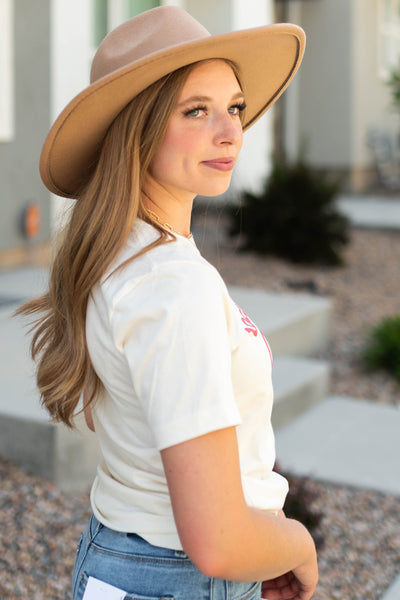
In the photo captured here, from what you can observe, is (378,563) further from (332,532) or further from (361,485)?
(361,485)

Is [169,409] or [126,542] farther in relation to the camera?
[126,542]

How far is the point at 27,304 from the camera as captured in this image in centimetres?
163

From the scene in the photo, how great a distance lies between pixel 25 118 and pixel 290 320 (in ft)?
9.77

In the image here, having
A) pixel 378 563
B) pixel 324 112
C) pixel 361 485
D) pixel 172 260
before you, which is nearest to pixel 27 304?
pixel 172 260

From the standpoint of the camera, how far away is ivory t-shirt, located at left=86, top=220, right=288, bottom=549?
1.15 meters

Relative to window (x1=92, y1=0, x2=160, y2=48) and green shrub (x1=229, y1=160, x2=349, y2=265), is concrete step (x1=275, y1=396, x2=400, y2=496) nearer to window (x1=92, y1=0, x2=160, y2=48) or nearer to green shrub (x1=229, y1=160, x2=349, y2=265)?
green shrub (x1=229, y1=160, x2=349, y2=265)

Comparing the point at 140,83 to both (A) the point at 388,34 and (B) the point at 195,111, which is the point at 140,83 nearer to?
(B) the point at 195,111

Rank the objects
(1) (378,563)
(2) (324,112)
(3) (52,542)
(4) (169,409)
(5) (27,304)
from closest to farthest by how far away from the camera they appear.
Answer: (4) (169,409), (5) (27,304), (3) (52,542), (1) (378,563), (2) (324,112)

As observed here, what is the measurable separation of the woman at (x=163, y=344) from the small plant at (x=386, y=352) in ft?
15.5

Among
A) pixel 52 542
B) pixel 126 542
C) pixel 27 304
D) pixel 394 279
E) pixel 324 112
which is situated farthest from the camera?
pixel 324 112

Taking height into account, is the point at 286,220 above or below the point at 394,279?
above

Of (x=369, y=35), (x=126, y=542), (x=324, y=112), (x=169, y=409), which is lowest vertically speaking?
(x=324, y=112)

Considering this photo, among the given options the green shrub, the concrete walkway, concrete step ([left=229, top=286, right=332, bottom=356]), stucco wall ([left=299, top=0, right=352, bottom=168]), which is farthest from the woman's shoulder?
stucco wall ([left=299, top=0, right=352, bottom=168])

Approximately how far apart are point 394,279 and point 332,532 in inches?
224
